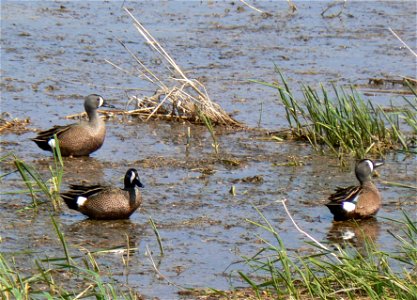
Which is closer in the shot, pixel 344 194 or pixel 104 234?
pixel 104 234

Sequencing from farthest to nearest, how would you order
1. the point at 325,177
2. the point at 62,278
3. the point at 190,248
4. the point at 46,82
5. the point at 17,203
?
the point at 46,82, the point at 325,177, the point at 17,203, the point at 190,248, the point at 62,278

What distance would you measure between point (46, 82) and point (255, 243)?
5685 millimetres

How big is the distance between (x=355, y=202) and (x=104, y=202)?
1880 millimetres

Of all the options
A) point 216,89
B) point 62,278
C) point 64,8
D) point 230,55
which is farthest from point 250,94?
point 62,278

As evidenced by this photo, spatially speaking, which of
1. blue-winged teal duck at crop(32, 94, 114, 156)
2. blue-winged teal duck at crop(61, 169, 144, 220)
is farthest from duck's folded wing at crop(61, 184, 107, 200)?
blue-winged teal duck at crop(32, 94, 114, 156)

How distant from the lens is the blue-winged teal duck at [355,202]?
8.48 m

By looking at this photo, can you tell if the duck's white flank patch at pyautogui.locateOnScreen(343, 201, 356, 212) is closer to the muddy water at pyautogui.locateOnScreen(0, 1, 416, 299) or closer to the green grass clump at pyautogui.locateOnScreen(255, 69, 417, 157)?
the muddy water at pyautogui.locateOnScreen(0, 1, 416, 299)

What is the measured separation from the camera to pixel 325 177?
9805 mm

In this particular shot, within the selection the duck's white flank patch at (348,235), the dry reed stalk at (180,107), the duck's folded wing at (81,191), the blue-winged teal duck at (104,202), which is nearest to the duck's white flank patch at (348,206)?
the duck's white flank patch at (348,235)

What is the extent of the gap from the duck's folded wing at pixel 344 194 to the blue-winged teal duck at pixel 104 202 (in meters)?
1.49

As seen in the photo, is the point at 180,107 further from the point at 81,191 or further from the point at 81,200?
the point at 81,200

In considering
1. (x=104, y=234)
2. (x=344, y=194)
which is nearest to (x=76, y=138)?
(x=104, y=234)

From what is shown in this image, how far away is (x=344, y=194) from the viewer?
342 inches

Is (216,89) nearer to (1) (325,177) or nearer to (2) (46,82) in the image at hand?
(2) (46,82)
